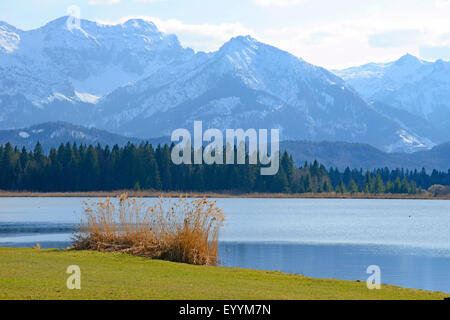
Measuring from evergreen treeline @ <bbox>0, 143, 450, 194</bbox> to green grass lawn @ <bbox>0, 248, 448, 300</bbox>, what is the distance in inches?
5360

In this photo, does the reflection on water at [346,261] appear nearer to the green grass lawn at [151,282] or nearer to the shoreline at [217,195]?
the green grass lawn at [151,282]

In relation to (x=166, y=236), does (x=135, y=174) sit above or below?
above

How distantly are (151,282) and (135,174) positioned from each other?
14731cm

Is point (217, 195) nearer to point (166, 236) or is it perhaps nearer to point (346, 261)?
point (346, 261)

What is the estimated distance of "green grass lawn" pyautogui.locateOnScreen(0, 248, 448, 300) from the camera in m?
16.8

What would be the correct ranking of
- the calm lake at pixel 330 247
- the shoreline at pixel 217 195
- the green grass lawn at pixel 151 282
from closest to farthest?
the green grass lawn at pixel 151 282 < the calm lake at pixel 330 247 < the shoreline at pixel 217 195

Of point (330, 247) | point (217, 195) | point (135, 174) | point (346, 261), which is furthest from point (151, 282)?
point (217, 195)

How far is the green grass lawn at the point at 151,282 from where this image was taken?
16.8 meters

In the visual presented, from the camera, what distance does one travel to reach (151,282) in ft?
63.1

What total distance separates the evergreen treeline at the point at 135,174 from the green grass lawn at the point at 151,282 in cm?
13615

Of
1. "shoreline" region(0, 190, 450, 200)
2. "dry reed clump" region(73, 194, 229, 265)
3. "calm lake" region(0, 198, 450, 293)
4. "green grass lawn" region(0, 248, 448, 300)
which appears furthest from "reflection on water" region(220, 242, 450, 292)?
"shoreline" region(0, 190, 450, 200)

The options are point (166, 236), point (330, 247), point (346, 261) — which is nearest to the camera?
point (166, 236)

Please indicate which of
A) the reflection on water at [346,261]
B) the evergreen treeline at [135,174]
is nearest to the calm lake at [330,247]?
the reflection on water at [346,261]
